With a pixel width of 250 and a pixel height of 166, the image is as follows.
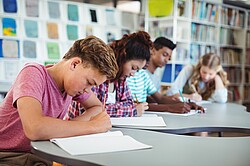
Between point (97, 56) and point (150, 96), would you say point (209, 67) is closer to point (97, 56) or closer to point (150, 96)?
point (150, 96)

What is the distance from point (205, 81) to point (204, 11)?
1.89 m

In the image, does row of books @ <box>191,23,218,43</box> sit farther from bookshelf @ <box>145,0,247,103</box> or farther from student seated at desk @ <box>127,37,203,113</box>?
student seated at desk @ <box>127,37,203,113</box>

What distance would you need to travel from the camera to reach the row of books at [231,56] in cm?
535

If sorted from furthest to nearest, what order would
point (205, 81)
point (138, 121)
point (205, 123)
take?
point (205, 81)
point (205, 123)
point (138, 121)

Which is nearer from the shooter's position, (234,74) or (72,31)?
(72,31)

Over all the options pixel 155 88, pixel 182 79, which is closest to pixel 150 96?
pixel 155 88

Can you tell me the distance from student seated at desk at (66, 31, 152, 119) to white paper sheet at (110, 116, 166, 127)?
0.11 metres

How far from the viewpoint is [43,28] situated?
4.18 metres

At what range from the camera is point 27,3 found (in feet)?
13.3

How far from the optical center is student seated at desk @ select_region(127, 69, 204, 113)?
2.26m

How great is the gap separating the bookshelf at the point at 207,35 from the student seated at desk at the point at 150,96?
1725 mm

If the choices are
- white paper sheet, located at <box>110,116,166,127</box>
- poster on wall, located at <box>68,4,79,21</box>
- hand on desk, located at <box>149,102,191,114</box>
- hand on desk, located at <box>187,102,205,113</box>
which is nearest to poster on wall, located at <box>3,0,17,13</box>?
poster on wall, located at <box>68,4,79,21</box>

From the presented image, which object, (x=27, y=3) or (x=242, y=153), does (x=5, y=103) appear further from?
(x=27, y=3)

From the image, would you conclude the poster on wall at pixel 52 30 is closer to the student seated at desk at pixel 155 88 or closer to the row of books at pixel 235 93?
the student seated at desk at pixel 155 88
